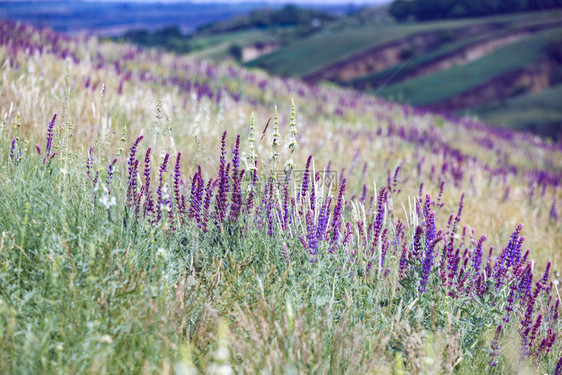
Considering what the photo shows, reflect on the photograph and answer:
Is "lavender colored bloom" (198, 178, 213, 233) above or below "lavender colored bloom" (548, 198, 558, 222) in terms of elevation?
above

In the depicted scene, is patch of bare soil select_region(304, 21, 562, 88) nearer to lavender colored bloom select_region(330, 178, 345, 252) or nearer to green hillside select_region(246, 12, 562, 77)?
green hillside select_region(246, 12, 562, 77)

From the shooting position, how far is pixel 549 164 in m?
10.8

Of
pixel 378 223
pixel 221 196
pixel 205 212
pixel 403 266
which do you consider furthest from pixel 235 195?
pixel 403 266

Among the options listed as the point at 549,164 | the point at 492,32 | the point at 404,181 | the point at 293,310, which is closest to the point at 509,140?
the point at 549,164

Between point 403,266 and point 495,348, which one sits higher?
point 403,266

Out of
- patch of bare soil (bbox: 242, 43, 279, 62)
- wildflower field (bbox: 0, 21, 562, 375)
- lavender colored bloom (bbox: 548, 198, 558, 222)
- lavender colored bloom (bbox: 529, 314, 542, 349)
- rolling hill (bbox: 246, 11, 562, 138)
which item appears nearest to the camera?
wildflower field (bbox: 0, 21, 562, 375)

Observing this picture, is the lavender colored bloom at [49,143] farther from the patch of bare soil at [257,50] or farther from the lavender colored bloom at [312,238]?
the patch of bare soil at [257,50]

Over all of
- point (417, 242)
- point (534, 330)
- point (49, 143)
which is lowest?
point (534, 330)

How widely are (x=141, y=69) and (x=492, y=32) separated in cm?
3413

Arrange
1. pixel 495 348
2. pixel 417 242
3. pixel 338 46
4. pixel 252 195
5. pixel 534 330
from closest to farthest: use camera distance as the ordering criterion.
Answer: pixel 495 348 → pixel 534 330 → pixel 417 242 → pixel 252 195 → pixel 338 46

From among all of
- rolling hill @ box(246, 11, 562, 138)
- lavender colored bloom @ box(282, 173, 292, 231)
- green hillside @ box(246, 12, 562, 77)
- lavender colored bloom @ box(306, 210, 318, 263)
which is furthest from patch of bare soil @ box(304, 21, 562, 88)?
lavender colored bloom @ box(306, 210, 318, 263)

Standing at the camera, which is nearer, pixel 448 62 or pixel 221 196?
pixel 221 196

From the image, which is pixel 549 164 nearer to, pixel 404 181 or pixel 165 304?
pixel 404 181

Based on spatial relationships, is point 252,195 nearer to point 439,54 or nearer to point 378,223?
point 378,223
